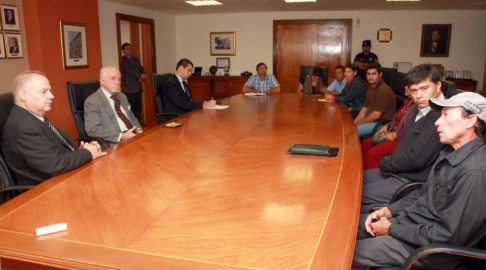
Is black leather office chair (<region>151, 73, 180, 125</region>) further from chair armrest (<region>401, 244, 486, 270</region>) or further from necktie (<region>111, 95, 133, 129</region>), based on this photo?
chair armrest (<region>401, 244, 486, 270</region>)

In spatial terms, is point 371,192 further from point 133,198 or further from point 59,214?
point 59,214

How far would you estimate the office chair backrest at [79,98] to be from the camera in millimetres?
3324

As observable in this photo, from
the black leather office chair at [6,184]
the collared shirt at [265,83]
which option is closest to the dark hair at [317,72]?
the collared shirt at [265,83]

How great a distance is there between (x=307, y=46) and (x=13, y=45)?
5.83 meters

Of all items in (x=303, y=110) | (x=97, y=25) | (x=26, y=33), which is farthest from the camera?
(x=97, y=25)

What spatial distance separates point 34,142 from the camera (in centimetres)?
208

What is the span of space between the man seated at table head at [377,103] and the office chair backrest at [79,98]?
9.05ft

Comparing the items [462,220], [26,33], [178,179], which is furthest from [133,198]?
[26,33]

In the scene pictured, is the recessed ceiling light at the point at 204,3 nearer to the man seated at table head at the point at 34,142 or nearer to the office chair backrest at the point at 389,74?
the office chair backrest at the point at 389,74

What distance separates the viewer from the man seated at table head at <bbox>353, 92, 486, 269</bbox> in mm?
1487

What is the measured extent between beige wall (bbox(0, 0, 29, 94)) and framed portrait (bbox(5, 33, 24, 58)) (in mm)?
62

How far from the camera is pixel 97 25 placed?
6.23 meters

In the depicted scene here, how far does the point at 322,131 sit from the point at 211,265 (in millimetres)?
2062

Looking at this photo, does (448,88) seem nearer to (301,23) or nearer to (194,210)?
(194,210)
